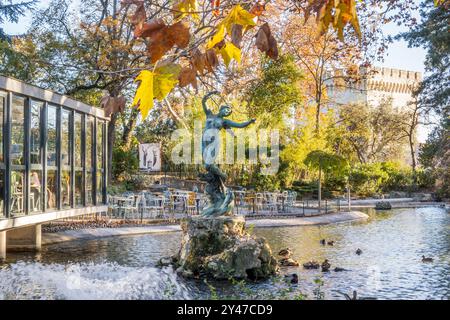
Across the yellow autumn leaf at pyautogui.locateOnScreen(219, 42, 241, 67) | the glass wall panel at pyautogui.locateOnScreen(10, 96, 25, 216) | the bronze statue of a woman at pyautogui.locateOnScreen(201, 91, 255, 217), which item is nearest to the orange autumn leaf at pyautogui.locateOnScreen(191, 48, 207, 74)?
the yellow autumn leaf at pyautogui.locateOnScreen(219, 42, 241, 67)

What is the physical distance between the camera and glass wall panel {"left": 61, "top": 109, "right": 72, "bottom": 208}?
11438 millimetres

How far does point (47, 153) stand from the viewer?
420 inches

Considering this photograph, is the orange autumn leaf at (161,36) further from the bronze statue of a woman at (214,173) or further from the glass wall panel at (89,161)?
the glass wall panel at (89,161)

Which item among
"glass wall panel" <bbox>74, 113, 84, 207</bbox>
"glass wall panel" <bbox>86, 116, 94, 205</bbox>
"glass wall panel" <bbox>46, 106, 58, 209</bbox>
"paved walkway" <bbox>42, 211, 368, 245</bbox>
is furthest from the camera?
"paved walkway" <bbox>42, 211, 368, 245</bbox>

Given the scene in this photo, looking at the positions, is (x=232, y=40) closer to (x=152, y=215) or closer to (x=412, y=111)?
(x=152, y=215)

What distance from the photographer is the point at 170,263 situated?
10.4 meters

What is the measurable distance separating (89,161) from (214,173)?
361 cm

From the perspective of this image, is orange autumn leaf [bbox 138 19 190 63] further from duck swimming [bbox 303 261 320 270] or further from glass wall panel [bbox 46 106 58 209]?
glass wall panel [bbox 46 106 58 209]

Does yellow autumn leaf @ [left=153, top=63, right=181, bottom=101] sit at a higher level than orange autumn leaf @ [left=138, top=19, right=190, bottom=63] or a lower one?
lower

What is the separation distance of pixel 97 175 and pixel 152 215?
6.22 metres

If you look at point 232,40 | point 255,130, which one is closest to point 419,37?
point 255,130

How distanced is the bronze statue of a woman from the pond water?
1.62m

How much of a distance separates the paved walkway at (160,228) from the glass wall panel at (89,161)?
1634 millimetres
